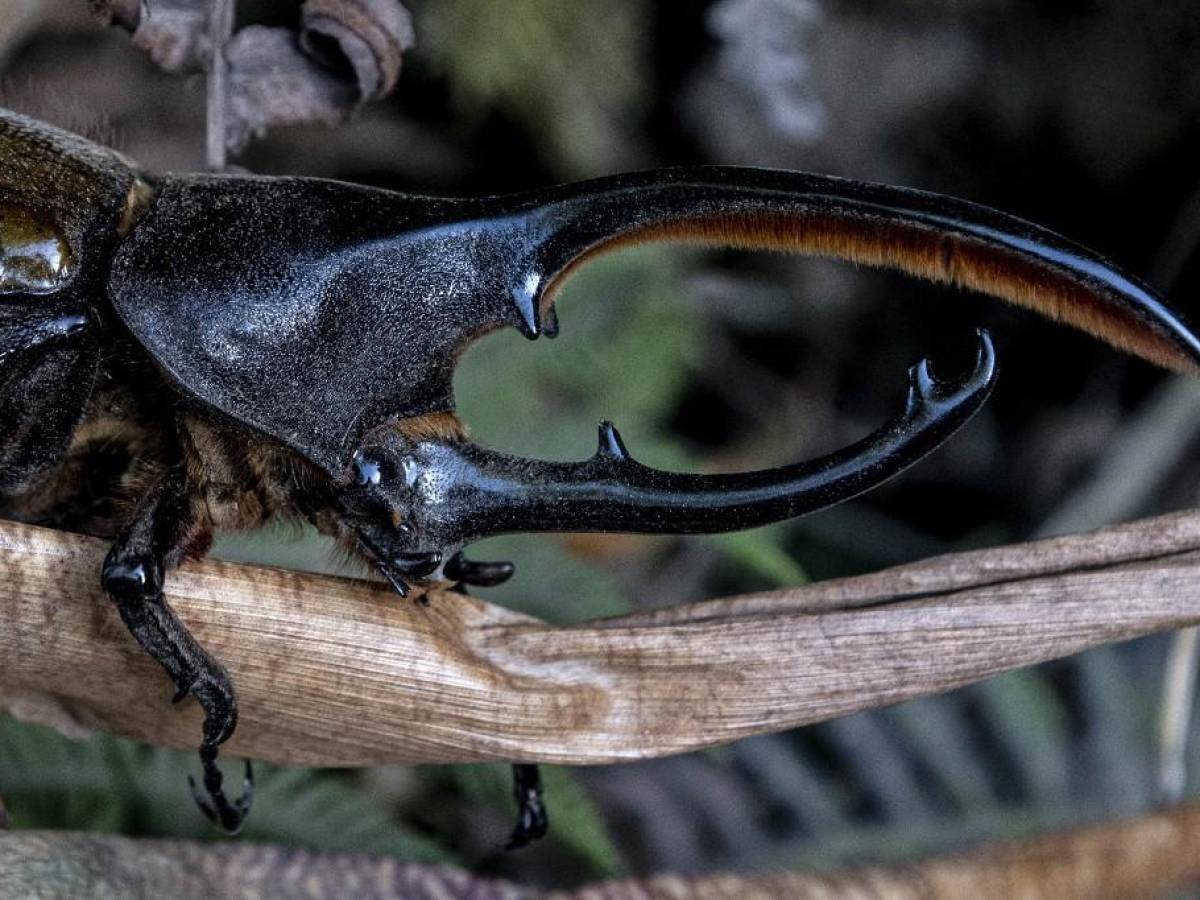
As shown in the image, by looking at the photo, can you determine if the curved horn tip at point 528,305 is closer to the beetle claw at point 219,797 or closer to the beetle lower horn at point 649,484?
the beetle lower horn at point 649,484

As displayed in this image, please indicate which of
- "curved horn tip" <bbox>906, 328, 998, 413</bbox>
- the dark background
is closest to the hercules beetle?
"curved horn tip" <bbox>906, 328, 998, 413</bbox>

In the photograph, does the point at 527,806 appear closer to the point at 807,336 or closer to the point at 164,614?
the point at 164,614

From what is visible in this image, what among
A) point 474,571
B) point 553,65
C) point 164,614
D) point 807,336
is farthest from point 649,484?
point 807,336

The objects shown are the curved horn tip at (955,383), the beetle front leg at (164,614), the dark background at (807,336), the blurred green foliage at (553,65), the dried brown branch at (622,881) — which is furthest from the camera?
the blurred green foliage at (553,65)

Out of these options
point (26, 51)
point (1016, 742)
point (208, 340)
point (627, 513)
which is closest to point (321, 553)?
point (208, 340)

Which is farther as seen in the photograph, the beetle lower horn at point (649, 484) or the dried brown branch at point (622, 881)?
the dried brown branch at point (622, 881)

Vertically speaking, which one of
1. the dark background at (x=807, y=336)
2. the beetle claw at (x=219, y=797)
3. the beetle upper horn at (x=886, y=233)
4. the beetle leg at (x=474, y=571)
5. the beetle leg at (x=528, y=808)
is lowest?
the beetle claw at (x=219, y=797)

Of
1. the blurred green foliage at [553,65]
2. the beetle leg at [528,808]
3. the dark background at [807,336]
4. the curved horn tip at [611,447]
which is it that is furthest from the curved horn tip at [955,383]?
the blurred green foliage at [553,65]
